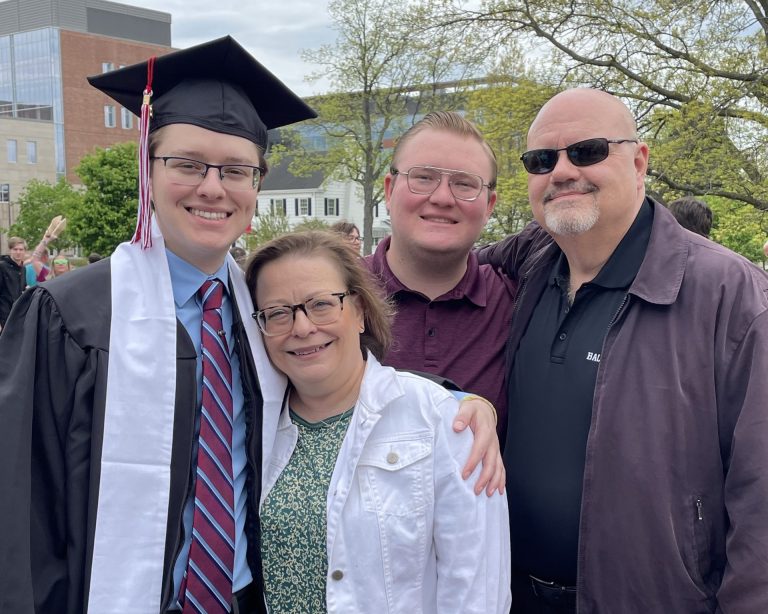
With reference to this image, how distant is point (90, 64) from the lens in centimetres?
5847

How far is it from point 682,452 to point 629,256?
715 millimetres

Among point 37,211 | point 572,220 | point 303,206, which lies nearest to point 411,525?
point 572,220

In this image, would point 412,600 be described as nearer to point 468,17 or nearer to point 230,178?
point 230,178

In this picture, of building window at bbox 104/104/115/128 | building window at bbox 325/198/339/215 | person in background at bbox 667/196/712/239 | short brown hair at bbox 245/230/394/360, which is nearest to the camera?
short brown hair at bbox 245/230/394/360

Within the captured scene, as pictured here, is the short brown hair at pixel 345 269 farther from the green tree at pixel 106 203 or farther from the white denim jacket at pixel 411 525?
the green tree at pixel 106 203

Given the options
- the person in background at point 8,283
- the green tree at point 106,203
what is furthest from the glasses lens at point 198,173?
the green tree at point 106,203

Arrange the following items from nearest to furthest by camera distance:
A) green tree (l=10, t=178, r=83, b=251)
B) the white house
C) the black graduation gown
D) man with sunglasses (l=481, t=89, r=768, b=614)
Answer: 1. the black graduation gown
2. man with sunglasses (l=481, t=89, r=768, b=614)
3. green tree (l=10, t=178, r=83, b=251)
4. the white house

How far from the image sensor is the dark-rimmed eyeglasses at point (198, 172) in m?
2.26

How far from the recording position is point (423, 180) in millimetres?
2848

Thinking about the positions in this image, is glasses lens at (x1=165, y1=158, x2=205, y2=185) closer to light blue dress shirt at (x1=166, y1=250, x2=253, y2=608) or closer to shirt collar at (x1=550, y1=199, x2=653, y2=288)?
light blue dress shirt at (x1=166, y1=250, x2=253, y2=608)

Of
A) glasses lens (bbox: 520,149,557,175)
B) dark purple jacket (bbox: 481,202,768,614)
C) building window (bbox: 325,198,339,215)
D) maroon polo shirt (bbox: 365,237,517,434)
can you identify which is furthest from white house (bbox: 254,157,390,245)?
dark purple jacket (bbox: 481,202,768,614)

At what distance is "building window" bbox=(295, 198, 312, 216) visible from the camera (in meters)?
53.0

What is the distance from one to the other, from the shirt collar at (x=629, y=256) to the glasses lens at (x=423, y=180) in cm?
75

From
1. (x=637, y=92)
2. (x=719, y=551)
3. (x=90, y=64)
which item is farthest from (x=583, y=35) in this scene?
(x=90, y=64)
